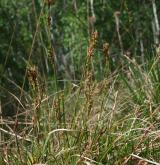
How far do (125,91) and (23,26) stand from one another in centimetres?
961

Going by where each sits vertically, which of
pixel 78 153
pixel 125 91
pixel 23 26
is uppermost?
pixel 78 153

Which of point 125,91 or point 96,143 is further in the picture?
point 125,91

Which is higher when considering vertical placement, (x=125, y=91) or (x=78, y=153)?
(x=78, y=153)

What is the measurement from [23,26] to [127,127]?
10592 mm

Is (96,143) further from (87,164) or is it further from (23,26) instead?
(23,26)

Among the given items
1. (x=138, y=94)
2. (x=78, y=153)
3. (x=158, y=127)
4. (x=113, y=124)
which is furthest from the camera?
(x=138, y=94)

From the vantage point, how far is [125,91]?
3.52m

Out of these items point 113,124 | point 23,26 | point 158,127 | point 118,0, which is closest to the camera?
point 113,124

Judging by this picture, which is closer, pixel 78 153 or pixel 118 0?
pixel 78 153

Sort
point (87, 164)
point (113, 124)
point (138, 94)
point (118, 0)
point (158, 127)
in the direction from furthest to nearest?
point (118, 0), point (138, 94), point (158, 127), point (113, 124), point (87, 164)

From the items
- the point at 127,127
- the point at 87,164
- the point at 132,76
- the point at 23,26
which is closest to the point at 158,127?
the point at 127,127

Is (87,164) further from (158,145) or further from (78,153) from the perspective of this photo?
(158,145)

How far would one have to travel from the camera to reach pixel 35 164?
209cm

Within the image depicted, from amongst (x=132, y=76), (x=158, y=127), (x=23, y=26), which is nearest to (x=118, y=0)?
(x=23, y=26)
